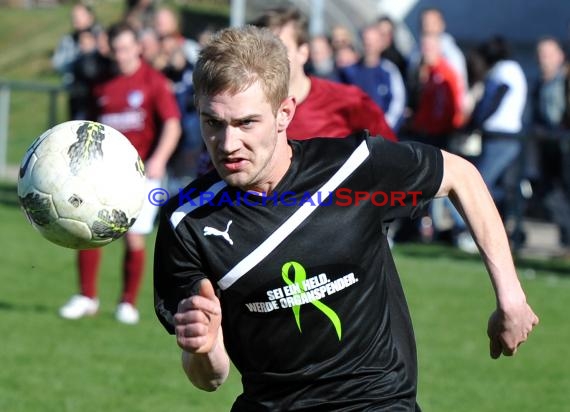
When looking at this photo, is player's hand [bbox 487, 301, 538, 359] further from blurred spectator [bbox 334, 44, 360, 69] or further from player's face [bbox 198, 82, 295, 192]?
blurred spectator [bbox 334, 44, 360, 69]

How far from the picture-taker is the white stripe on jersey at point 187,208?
12.6 ft

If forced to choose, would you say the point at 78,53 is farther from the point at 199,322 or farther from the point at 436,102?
the point at 199,322

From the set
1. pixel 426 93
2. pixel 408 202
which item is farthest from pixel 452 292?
pixel 408 202

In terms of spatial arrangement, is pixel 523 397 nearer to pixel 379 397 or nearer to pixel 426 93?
pixel 379 397

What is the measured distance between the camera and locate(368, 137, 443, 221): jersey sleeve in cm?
398

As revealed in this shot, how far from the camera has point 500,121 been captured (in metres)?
12.4

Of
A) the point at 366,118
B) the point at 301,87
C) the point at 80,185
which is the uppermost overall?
the point at 80,185

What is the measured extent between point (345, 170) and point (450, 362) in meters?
4.05

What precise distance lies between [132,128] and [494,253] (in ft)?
18.7

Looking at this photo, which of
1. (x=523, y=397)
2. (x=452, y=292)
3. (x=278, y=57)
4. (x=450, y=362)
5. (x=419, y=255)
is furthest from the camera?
(x=419, y=255)

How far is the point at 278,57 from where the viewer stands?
12.4ft

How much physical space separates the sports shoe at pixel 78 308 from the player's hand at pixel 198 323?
5604 mm

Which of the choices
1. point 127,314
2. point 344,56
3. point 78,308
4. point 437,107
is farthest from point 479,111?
point 78,308

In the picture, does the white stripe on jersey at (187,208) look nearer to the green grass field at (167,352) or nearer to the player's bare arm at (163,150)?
the green grass field at (167,352)
